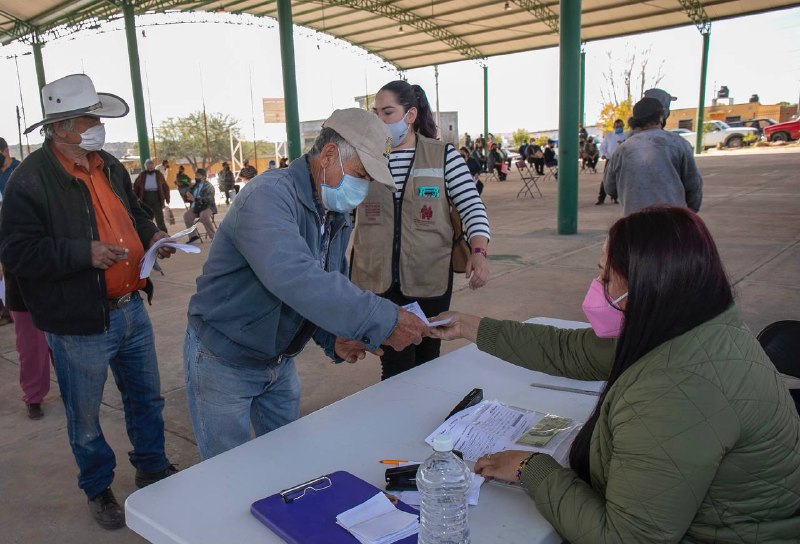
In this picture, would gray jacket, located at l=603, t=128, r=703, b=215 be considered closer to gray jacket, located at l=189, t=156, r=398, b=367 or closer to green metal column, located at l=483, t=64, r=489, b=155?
gray jacket, located at l=189, t=156, r=398, b=367

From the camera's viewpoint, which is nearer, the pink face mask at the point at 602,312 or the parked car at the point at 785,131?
the pink face mask at the point at 602,312

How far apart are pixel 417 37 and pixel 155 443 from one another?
25.3 meters

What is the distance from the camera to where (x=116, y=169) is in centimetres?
259

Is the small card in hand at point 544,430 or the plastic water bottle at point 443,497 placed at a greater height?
the plastic water bottle at point 443,497

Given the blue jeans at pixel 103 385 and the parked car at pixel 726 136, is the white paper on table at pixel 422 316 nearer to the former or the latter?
the blue jeans at pixel 103 385

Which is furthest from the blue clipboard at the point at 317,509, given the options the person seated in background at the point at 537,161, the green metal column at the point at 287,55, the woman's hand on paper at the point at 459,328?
the person seated in background at the point at 537,161

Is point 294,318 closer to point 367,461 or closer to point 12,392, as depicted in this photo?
point 367,461

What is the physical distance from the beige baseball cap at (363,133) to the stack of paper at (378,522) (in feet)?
2.91

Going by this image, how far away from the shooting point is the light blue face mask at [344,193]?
1.76m

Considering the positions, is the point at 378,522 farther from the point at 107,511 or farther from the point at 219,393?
the point at 107,511

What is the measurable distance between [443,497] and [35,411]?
3323mm

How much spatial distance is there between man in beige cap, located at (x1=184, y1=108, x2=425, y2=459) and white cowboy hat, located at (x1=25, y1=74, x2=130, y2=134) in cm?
103

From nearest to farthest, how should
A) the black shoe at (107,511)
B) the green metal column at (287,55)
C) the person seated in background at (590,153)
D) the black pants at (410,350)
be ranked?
1. the black shoe at (107,511)
2. the black pants at (410,350)
3. the green metal column at (287,55)
4. the person seated in background at (590,153)

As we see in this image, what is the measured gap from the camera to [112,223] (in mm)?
2447
